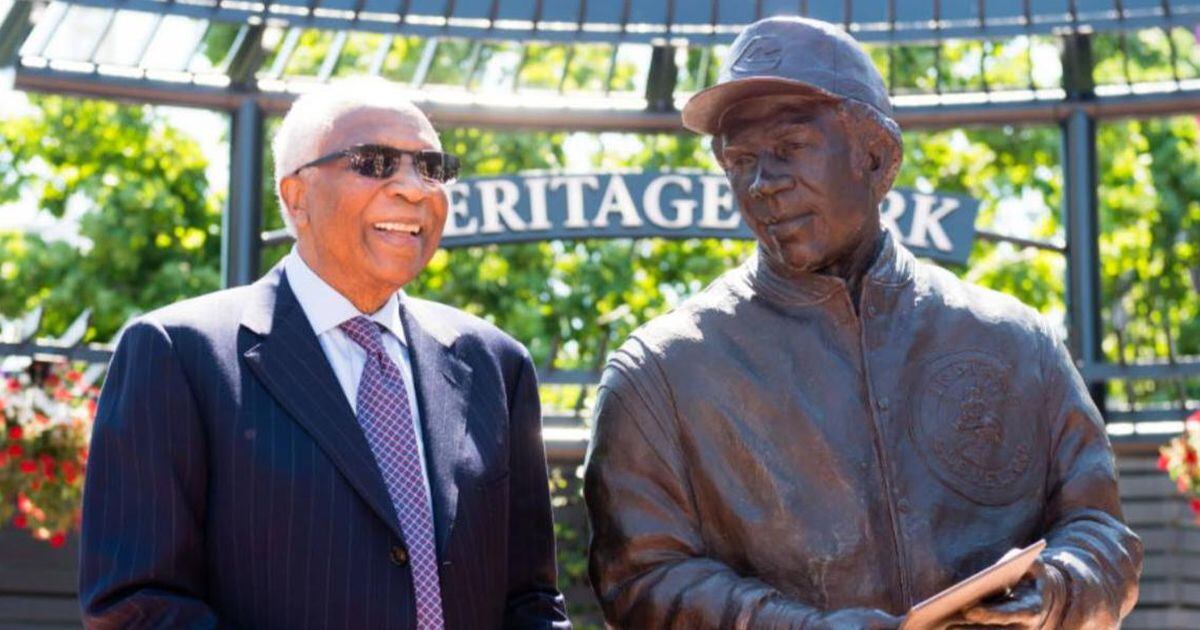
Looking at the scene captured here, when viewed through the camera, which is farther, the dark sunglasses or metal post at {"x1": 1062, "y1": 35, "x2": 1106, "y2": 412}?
metal post at {"x1": 1062, "y1": 35, "x2": 1106, "y2": 412}

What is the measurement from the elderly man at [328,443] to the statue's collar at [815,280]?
0.53 m

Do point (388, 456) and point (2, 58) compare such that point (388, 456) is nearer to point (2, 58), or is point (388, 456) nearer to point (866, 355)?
point (866, 355)

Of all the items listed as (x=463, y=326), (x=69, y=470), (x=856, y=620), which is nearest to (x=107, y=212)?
(x=69, y=470)

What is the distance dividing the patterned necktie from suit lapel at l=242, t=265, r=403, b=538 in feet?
0.13

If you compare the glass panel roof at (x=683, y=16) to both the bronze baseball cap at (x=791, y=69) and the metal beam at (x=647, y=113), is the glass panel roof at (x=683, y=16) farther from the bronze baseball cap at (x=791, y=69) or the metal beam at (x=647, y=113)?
the bronze baseball cap at (x=791, y=69)

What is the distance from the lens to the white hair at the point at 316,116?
13.3 ft

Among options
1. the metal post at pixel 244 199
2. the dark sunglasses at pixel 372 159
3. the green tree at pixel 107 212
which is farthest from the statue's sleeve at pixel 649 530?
the green tree at pixel 107 212

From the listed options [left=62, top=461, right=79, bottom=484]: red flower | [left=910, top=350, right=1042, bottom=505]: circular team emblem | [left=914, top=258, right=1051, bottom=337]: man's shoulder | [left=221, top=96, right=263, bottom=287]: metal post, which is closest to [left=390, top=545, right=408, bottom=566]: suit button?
[left=910, top=350, right=1042, bottom=505]: circular team emblem

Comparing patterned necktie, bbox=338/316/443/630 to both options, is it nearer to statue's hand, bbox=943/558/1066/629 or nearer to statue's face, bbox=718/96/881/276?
statue's face, bbox=718/96/881/276

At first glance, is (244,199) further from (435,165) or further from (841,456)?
(841,456)

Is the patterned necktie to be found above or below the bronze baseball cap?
below

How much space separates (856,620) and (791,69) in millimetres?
992

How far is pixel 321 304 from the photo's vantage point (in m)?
4.11

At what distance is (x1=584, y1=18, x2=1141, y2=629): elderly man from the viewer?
4.00 m
